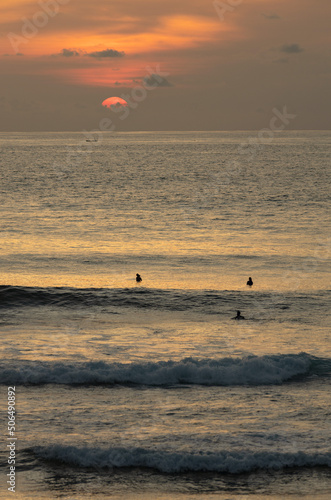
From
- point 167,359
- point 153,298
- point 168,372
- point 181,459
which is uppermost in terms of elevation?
point 153,298

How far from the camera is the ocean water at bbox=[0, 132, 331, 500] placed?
15562mm

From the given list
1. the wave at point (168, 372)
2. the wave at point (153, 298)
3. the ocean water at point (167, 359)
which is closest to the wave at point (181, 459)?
the ocean water at point (167, 359)

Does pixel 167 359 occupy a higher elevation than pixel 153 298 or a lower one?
lower

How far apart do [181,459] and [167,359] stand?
7562 millimetres

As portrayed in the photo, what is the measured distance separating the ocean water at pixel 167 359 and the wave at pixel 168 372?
0.23ft

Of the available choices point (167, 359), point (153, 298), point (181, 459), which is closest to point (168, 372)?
point (167, 359)

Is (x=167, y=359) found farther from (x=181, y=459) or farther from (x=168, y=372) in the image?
(x=181, y=459)

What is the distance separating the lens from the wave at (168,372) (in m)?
21.5

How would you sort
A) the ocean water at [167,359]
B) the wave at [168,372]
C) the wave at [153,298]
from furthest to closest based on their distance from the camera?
the wave at [153,298] → the wave at [168,372] → the ocean water at [167,359]

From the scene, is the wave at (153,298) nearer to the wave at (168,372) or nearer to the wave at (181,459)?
the wave at (168,372)

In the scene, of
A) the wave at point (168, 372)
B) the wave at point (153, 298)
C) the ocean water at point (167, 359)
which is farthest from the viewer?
the wave at point (153, 298)

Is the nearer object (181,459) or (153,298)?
(181,459)

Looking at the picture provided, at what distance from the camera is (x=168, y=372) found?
857 inches

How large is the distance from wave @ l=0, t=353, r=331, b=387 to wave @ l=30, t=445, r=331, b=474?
536 cm
